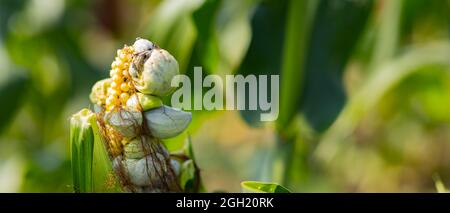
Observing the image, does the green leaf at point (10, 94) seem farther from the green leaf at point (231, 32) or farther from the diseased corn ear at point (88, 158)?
the diseased corn ear at point (88, 158)

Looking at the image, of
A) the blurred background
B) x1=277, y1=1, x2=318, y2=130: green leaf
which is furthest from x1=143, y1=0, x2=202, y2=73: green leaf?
x1=277, y1=1, x2=318, y2=130: green leaf

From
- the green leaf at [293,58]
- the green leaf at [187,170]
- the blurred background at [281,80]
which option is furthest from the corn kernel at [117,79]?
the green leaf at [293,58]

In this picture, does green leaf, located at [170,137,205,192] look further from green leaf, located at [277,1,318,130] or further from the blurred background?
green leaf, located at [277,1,318,130]

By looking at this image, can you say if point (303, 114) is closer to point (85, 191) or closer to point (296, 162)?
point (296, 162)

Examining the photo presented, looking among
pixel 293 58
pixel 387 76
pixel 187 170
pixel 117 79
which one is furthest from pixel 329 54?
pixel 117 79

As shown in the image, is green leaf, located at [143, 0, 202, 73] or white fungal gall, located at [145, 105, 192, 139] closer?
white fungal gall, located at [145, 105, 192, 139]

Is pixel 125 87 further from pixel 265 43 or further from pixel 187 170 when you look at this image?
pixel 265 43
